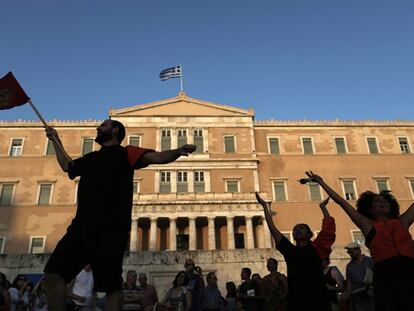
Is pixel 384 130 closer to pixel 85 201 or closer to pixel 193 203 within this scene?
pixel 193 203

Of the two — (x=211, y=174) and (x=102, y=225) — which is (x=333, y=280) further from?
(x=211, y=174)

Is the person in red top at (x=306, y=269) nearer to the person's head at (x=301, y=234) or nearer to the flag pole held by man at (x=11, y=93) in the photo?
the person's head at (x=301, y=234)

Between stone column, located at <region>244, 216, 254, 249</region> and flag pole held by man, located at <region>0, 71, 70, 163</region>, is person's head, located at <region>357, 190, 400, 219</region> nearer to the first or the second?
flag pole held by man, located at <region>0, 71, 70, 163</region>

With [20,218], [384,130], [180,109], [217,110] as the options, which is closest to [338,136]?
[384,130]

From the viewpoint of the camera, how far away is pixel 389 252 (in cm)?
393

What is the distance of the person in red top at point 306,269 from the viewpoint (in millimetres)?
4660

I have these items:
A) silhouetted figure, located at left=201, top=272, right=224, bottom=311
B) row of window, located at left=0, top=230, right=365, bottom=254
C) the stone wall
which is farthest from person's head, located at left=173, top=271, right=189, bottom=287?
row of window, located at left=0, top=230, right=365, bottom=254

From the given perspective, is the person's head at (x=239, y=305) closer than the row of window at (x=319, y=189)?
Yes

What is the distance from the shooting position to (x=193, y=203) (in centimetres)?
3066

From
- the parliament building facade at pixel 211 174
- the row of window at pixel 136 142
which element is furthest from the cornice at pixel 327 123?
the row of window at pixel 136 142

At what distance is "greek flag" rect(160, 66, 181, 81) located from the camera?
127 feet

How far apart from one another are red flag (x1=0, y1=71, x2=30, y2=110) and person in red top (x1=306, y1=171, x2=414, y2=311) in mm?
4191

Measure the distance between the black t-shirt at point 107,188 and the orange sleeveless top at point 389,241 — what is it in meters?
2.34

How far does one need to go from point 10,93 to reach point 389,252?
504cm
